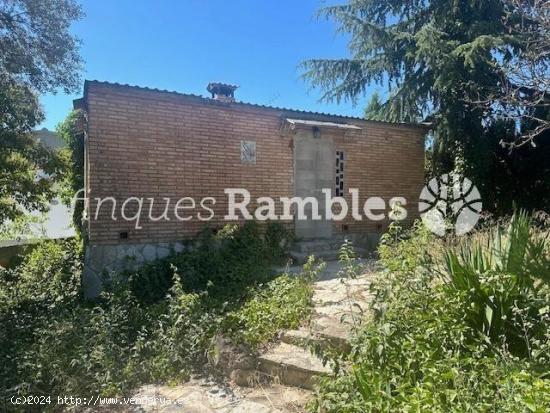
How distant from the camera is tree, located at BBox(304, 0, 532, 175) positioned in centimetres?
1136

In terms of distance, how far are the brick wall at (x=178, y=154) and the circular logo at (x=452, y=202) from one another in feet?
8.03

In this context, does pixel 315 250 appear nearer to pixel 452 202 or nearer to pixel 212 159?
pixel 212 159

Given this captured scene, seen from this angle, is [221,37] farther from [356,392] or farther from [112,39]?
[356,392]

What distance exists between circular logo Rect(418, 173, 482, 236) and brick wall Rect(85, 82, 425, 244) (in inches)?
96.3

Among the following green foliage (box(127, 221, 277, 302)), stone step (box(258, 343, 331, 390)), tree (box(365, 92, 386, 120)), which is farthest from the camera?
tree (box(365, 92, 386, 120))

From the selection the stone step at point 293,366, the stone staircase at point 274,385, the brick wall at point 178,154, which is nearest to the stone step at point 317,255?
the brick wall at point 178,154

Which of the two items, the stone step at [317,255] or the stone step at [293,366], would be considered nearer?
the stone step at [293,366]

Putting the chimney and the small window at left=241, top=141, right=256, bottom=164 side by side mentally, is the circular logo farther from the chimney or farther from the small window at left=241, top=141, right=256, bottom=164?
the chimney

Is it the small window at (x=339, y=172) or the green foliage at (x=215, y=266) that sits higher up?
the small window at (x=339, y=172)

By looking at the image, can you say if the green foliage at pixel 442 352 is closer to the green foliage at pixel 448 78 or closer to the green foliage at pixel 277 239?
the green foliage at pixel 277 239

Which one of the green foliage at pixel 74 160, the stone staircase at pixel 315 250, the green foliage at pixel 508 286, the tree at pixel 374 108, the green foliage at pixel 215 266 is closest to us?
the green foliage at pixel 508 286

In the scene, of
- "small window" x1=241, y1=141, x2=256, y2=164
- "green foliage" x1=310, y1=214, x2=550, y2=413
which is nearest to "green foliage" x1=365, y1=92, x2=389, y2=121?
"small window" x1=241, y1=141, x2=256, y2=164

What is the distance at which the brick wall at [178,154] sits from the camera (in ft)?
27.1

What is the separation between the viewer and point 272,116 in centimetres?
1041
